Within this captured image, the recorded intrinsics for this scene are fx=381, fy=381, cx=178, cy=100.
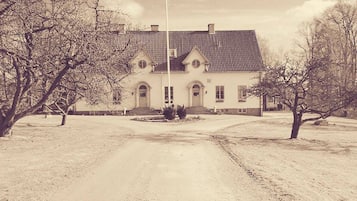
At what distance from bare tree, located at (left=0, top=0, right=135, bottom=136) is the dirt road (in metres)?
4.97

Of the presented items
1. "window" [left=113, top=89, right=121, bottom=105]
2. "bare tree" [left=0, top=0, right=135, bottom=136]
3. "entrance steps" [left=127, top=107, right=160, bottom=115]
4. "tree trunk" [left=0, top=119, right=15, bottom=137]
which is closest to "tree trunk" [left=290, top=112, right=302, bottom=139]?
"window" [left=113, top=89, right=121, bottom=105]

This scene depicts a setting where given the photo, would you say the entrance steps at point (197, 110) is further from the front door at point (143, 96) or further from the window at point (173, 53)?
the window at point (173, 53)

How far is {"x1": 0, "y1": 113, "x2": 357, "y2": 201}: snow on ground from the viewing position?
11.2m

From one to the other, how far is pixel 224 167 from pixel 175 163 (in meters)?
1.94

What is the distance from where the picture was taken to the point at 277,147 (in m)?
20.8

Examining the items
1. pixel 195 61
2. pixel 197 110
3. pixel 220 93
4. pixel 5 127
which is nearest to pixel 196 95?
pixel 197 110

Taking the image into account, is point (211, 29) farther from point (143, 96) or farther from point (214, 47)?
point (143, 96)

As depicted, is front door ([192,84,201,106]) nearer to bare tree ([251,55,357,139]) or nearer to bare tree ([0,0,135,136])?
bare tree ([251,55,357,139])

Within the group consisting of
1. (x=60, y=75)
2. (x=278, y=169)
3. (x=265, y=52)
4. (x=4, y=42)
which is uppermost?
(x=265, y=52)

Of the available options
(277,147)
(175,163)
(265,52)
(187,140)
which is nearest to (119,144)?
(187,140)

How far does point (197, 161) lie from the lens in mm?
15477

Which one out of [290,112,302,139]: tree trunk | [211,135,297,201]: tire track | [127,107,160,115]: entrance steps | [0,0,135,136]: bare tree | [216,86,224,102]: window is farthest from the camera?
[216,86,224,102]: window

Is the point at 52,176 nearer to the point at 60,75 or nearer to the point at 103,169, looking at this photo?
the point at 103,169

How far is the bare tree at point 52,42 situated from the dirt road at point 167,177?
16.3 ft
